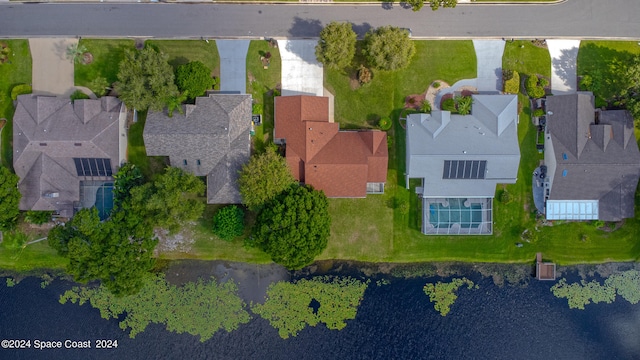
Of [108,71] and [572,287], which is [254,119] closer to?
[108,71]

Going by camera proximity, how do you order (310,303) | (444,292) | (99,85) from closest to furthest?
(99,85)
(310,303)
(444,292)

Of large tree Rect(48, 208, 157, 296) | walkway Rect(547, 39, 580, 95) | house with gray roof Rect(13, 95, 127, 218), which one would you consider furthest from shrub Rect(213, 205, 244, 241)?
walkway Rect(547, 39, 580, 95)

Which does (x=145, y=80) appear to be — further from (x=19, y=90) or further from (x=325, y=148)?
(x=325, y=148)

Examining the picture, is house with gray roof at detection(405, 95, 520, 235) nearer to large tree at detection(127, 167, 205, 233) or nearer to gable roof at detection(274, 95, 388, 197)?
gable roof at detection(274, 95, 388, 197)

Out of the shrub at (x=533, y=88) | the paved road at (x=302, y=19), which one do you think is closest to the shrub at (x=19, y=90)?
the paved road at (x=302, y=19)

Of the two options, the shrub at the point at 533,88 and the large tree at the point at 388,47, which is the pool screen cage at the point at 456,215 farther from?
the large tree at the point at 388,47

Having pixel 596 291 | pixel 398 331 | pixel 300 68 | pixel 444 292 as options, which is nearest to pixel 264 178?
pixel 300 68
